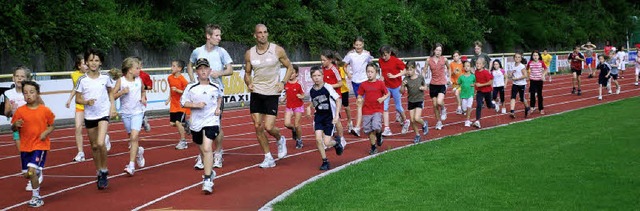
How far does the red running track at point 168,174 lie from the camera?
1213cm

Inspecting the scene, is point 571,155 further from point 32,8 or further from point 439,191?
point 32,8

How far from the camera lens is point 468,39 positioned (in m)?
56.0

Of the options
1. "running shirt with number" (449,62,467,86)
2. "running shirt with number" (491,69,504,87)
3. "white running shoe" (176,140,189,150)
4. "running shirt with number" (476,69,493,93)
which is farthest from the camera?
"running shirt with number" (449,62,467,86)

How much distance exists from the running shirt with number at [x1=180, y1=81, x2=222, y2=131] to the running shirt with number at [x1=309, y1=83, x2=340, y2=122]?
7.85ft

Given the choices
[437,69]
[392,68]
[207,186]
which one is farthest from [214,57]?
[437,69]

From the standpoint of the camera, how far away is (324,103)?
1536 centimetres

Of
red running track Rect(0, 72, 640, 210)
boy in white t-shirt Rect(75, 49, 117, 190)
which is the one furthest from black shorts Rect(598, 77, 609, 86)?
boy in white t-shirt Rect(75, 49, 117, 190)

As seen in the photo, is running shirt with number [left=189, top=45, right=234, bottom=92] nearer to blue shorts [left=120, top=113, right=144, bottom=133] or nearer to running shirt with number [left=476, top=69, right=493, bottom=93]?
blue shorts [left=120, top=113, right=144, bottom=133]

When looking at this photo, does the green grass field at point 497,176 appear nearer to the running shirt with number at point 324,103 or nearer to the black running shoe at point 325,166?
the black running shoe at point 325,166

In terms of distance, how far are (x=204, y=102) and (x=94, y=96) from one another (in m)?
1.58

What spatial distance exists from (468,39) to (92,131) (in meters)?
44.2

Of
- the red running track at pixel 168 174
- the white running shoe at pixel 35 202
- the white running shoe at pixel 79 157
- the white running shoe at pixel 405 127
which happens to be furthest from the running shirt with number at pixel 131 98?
the white running shoe at pixel 405 127

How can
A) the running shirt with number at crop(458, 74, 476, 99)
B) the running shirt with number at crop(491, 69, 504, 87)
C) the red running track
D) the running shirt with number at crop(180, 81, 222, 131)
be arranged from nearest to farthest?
the red running track < the running shirt with number at crop(180, 81, 222, 131) < the running shirt with number at crop(458, 74, 476, 99) < the running shirt with number at crop(491, 69, 504, 87)

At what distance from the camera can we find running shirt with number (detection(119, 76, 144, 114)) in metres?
14.8
